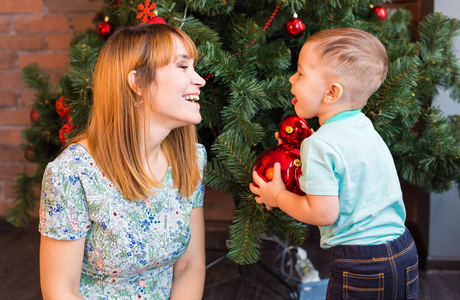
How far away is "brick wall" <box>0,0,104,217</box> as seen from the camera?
85.1 inches

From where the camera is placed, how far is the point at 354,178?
910mm

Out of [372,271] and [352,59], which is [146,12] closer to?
[352,59]

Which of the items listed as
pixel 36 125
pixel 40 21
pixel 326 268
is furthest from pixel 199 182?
pixel 40 21

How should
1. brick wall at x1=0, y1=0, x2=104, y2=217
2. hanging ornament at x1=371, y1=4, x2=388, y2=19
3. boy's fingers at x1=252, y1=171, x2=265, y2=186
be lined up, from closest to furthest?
boy's fingers at x1=252, y1=171, x2=265, y2=186, hanging ornament at x1=371, y1=4, x2=388, y2=19, brick wall at x1=0, y1=0, x2=104, y2=217

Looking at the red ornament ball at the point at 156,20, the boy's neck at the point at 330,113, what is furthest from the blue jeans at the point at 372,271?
the red ornament ball at the point at 156,20

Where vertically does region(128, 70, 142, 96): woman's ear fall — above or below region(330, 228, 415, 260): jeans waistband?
above

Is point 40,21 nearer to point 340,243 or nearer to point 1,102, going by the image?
point 1,102

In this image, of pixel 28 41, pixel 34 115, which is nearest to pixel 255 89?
pixel 34 115

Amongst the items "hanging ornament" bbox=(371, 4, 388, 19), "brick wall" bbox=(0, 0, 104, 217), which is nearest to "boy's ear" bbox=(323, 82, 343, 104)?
"hanging ornament" bbox=(371, 4, 388, 19)

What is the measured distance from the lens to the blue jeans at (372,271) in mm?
915

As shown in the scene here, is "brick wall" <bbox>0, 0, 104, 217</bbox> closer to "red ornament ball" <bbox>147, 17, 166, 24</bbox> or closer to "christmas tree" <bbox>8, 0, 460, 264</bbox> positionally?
"christmas tree" <bbox>8, 0, 460, 264</bbox>

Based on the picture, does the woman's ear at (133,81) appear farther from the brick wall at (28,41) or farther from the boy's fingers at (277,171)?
the brick wall at (28,41)

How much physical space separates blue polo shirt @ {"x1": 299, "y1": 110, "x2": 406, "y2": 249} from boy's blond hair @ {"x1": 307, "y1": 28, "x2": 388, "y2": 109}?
0.07m

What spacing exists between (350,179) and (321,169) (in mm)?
71
